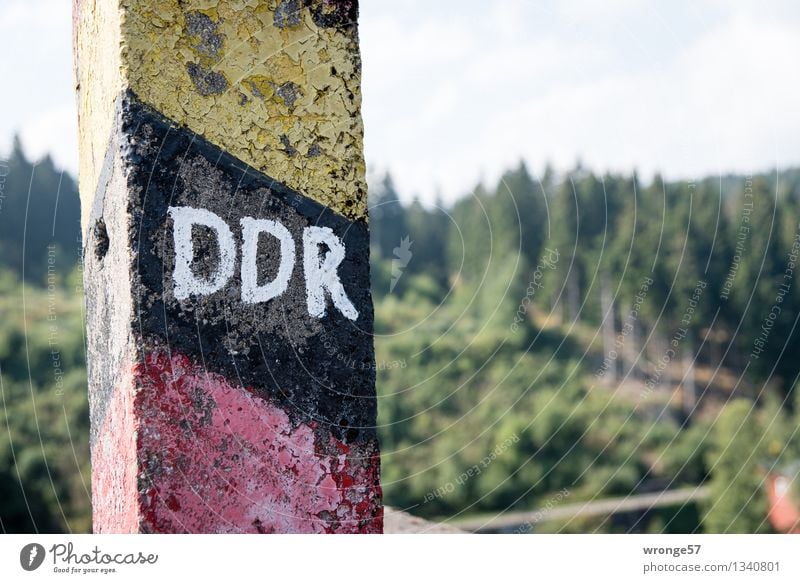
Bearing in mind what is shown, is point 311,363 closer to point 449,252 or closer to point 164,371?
point 164,371

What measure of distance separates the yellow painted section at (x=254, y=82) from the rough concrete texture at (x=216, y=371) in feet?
0.15

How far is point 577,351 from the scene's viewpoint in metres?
36.9

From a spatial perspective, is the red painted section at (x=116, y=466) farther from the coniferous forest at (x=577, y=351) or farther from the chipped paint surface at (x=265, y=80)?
the coniferous forest at (x=577, y=351)

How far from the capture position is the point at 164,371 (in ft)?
5.50

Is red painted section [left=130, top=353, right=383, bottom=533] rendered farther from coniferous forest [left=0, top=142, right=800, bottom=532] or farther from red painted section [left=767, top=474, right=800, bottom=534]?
coniferous forest [left=0, top=142, right=800, bottom=532]

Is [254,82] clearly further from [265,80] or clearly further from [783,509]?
[783,509]

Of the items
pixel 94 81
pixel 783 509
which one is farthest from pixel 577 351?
pixel 94 81

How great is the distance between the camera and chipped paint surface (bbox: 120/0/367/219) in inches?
67.6

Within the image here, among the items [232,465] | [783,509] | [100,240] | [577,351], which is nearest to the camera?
[232,465]

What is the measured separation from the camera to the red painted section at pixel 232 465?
166cm

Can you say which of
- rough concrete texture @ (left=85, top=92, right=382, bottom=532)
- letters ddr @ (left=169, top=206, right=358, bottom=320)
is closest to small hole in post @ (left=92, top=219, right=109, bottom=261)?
rough concrete texture @ (left=85, top=92, right=382, bottom=532)

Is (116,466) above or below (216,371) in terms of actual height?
below

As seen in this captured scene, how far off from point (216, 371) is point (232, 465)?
19cm

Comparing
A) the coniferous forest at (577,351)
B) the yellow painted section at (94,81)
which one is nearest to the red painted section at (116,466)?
the yellow painted section at (94,81)
